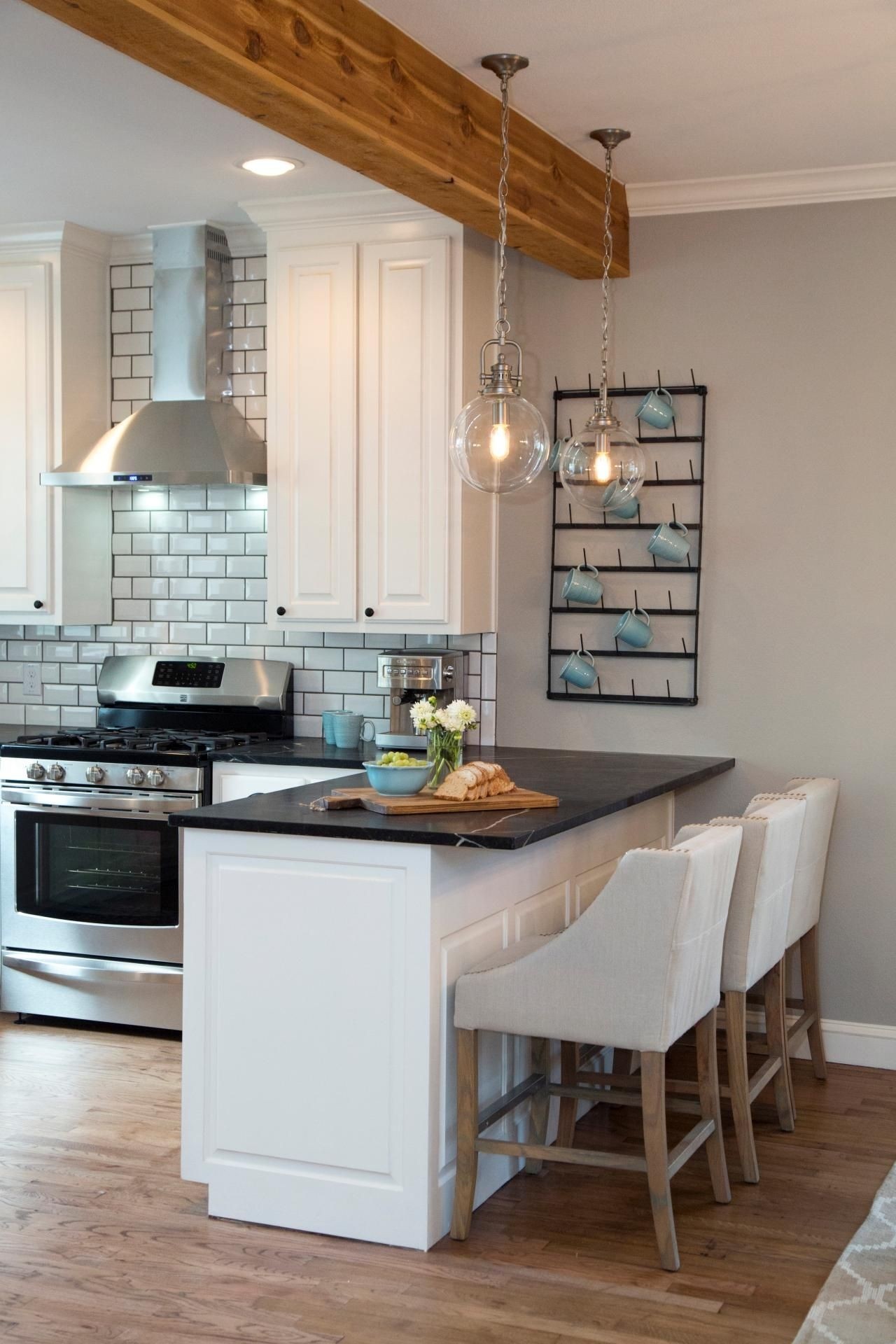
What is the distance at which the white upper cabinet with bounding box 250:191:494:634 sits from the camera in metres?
4.59

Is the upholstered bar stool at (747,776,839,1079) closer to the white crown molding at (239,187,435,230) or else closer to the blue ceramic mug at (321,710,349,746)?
the blue ceramic mug at (321,710,349,746)

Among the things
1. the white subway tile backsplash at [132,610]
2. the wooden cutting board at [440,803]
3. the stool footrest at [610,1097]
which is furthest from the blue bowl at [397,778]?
the white subway tile backsplash at [132,610]

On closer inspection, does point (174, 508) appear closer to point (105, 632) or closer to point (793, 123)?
point (105, 632)

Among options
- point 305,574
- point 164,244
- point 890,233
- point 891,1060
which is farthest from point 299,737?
point 890,233

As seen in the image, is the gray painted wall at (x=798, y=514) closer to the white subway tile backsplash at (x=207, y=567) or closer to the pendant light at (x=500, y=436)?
the pendant light at (x=500, y=436)

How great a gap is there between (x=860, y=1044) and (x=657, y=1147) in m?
1.75

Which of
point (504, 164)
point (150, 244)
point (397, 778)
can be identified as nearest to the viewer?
point (397, 778)

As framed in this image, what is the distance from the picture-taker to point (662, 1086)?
2.98m

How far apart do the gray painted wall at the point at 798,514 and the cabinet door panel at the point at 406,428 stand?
62cm

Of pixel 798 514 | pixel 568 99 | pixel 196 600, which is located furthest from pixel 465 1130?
pixel 196 600

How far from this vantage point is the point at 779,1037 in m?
3.87

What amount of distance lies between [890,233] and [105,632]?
10.2 feet

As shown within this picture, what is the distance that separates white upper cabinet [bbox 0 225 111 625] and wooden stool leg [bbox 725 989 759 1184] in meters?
Result: 2.86

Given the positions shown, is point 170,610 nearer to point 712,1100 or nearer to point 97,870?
point 97,870
